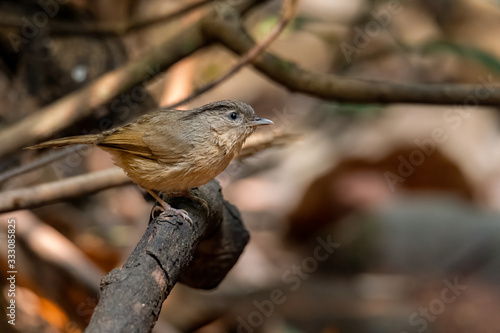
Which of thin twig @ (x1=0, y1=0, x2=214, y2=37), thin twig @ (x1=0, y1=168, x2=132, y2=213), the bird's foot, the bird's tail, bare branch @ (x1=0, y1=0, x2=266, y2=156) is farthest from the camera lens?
thin twig @ (x1=0, y1=0, x2=214, y2=37)

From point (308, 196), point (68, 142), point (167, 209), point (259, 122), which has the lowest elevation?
point (308, 196)

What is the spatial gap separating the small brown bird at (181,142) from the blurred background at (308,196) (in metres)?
0.86

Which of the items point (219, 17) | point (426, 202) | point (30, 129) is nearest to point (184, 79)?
point (219, 17)

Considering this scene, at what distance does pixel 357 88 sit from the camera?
4184 millimetres

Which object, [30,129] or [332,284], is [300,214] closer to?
[332,284]

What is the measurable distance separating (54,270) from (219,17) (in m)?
2.34

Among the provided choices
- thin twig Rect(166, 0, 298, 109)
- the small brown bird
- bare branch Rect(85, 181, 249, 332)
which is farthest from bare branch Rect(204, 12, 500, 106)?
the small brown bird

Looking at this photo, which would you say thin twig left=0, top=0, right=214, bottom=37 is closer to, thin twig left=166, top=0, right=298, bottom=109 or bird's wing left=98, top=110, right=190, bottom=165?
thin twig left=166, top=0, right=298, bottom=109

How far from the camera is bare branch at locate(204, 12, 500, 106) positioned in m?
4.01

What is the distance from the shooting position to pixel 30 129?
4668mm

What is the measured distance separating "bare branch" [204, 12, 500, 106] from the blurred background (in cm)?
12

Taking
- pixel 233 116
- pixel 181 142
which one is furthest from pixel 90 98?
pixel 233 116

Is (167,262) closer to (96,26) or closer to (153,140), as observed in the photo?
(153,140)

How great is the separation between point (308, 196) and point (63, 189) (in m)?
3.55
